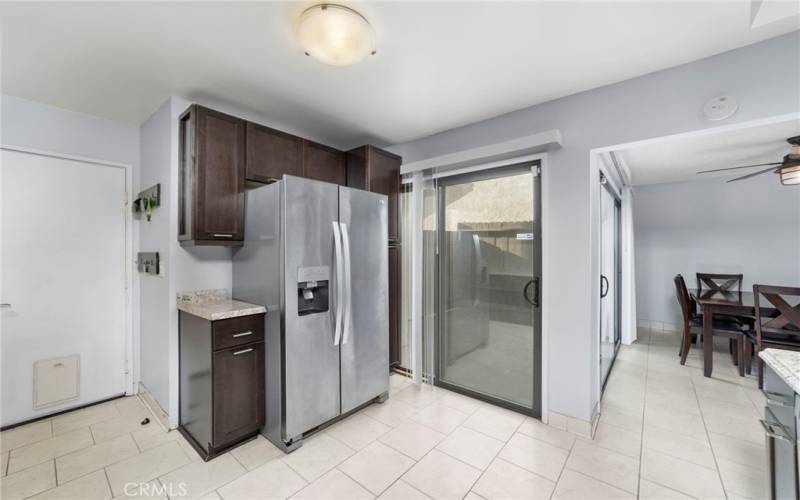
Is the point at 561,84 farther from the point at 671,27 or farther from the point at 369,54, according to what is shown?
the point at 369,54

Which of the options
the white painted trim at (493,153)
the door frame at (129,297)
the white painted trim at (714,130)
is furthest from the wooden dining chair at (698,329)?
the door frame at (129,297)

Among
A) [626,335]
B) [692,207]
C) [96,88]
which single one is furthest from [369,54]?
[692,207]

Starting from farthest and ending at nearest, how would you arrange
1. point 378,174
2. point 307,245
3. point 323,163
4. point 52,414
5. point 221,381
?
point 378,174
point 323,163
point 52,414
point 307,245
point 221,381

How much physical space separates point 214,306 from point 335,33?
1.97 metres

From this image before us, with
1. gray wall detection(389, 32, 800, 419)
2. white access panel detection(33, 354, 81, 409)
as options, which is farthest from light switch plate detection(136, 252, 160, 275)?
gray wall detection(389, 32, 800, 419)

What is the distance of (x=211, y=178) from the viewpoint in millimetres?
2326

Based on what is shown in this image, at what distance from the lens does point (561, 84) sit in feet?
7.36

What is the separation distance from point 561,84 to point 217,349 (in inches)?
118

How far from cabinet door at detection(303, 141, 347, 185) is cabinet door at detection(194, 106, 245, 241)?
1.93ft

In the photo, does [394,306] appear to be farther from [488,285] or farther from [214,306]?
[214,306]

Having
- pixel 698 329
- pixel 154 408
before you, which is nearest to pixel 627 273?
pixel 698 329

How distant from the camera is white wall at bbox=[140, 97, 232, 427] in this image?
7.82ft

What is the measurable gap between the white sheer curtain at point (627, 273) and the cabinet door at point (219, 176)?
520 centimetres

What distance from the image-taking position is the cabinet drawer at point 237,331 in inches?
80.1
